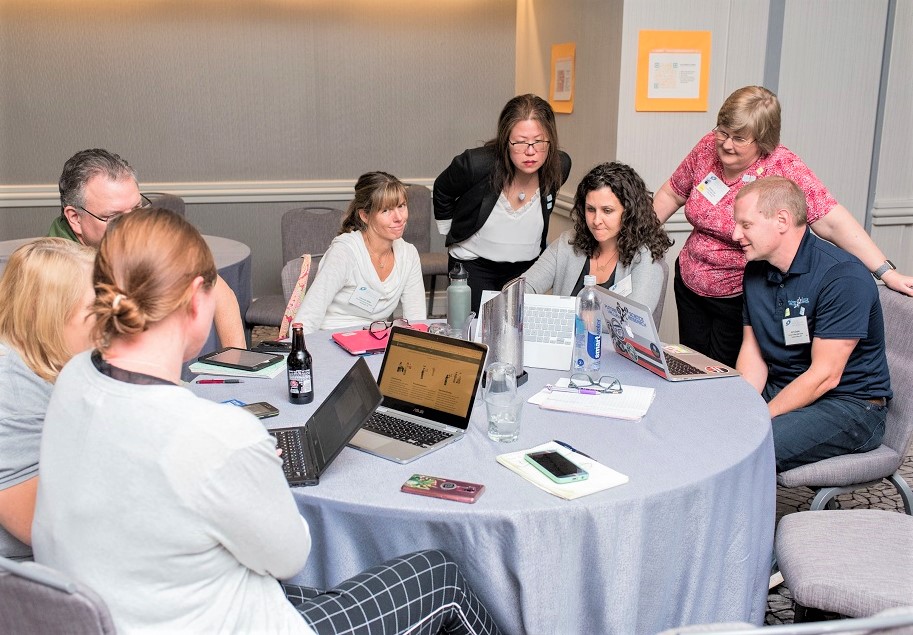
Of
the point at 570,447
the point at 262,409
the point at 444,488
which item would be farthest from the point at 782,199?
the point at 262,409

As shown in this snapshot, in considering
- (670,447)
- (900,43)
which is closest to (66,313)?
(670,447)

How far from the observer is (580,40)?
4641mm

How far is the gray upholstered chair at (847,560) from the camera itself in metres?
1.85

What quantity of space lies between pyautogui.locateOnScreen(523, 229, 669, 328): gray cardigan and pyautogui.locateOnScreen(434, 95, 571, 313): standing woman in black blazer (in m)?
0.34

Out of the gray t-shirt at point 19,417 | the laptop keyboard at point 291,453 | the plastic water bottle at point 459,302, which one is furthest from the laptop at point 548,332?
the gray t-shirt at point 19,417

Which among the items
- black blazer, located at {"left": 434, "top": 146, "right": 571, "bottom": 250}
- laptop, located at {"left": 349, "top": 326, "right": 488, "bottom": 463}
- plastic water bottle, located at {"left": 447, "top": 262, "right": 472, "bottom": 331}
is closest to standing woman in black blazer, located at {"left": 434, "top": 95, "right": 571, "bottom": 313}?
black blazer, located at {"left": 434, "top": 146, "right": 571, "bottom": 250}

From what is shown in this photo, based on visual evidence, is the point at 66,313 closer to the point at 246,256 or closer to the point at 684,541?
the point at 684,541

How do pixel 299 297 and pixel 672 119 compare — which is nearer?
pixel 299 297

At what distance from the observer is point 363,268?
339 centimetres

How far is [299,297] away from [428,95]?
3191 mm

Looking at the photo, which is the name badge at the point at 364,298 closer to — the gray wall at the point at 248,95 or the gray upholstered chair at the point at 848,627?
the gray upholstered chair at the point at 848,627

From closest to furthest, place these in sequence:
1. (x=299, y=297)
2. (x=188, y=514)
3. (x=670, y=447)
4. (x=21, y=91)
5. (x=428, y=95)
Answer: (x=188, y=514)
(x=670, y=447)
(x=299, y=297)
(x=21, y=91)
(x=428, y=95)

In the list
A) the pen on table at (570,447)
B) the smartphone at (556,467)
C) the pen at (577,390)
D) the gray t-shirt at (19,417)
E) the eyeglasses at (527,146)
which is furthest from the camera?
the eyeglasses at (527,146)

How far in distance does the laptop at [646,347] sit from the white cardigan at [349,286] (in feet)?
3.22
